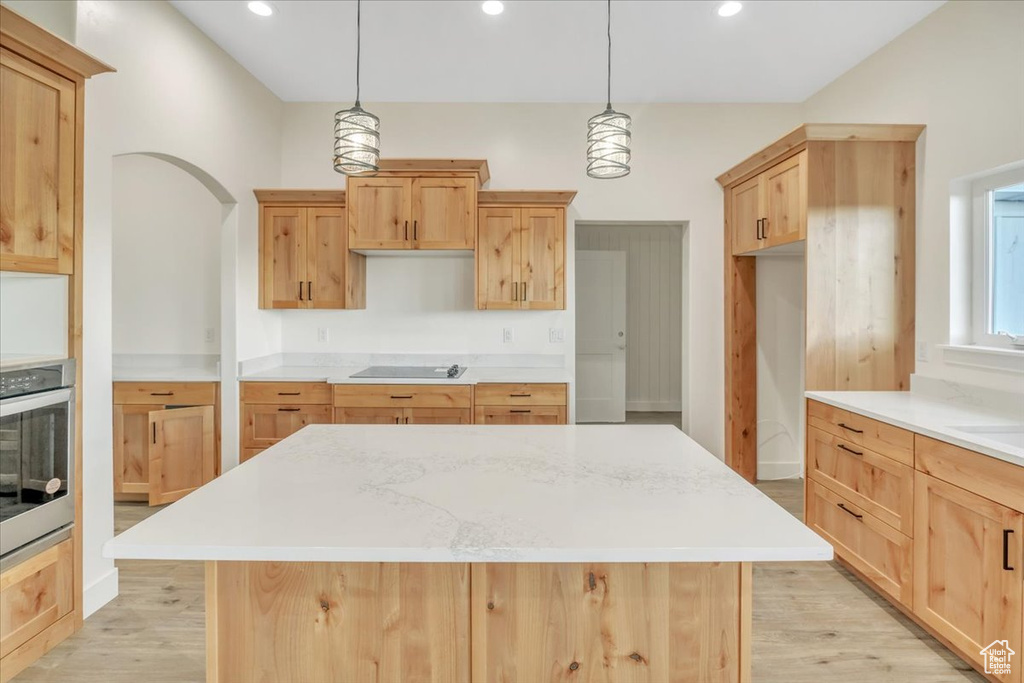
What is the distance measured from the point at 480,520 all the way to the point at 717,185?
384cm

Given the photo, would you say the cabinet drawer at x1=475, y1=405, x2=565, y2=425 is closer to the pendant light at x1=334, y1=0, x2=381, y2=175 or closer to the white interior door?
the pendant light at x1=334, y1=0, x2=381, y2=175

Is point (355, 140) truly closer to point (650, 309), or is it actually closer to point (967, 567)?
point (967, 567)

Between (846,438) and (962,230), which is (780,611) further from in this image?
(962,230)

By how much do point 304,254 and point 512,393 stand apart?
180 centimetres

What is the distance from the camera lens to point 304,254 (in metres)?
3.97

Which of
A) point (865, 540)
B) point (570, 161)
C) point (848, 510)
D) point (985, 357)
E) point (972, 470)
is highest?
point (570, 161)

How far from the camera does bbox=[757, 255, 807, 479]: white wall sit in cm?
427

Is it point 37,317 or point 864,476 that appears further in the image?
point 864,476

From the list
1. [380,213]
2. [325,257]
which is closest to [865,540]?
[380,213]

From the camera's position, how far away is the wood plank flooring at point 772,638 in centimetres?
202

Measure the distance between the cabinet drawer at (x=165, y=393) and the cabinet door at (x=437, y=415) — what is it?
132cm

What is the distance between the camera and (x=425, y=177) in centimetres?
377

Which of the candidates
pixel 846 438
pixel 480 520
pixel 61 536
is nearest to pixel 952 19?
pixel 846 438

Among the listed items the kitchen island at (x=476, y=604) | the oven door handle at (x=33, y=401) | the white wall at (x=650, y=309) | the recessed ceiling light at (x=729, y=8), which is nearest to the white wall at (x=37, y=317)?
the oven door handle at (x=33, y=401)
